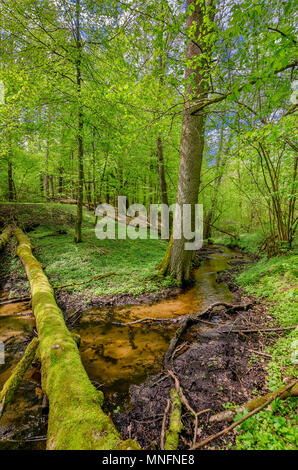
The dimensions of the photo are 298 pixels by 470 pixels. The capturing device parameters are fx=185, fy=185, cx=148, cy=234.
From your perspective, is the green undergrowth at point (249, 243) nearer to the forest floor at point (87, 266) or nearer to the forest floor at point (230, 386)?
the forest floor at point (87, 266)

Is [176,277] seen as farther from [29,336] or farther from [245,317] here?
[29,336]

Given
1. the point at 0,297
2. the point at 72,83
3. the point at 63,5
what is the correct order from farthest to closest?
the point at 72,83 → the point at 63,5 → the point at 0,297

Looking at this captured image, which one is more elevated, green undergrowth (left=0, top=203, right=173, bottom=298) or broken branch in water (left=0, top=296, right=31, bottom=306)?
green undergrowth (left=0, top=203, right=173, bottom=298)

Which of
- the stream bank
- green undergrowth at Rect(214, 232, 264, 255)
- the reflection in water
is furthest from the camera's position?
green undergrowth at Rect(214, 232, 264, 255)

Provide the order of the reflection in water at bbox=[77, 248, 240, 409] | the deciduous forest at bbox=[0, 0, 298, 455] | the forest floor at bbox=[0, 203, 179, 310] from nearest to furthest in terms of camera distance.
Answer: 1. the deciduous forest at bbox=[0, 0, 298, 455]
2. the reflection in water at bbox=[77, 248, 240, 409]
3. the forest floor at bbox=[0, 203, 179, 310]

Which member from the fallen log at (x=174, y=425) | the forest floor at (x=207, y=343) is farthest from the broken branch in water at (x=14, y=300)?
the fallen log at (x=174, y=425)

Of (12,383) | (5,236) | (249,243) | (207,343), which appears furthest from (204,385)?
(249,243)

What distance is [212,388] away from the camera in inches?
84.7

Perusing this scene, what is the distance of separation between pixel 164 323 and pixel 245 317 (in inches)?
63.1

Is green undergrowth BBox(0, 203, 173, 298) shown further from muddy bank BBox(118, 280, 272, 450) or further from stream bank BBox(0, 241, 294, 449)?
muddy bank BBox(118, 280, 272, 450)

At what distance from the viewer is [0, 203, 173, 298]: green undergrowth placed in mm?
5648

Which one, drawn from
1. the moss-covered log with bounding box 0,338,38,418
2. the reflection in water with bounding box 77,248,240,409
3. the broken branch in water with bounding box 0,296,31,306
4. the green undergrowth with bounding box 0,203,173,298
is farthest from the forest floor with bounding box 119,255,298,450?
the broken branch in water with bounding box 0,296,31,306

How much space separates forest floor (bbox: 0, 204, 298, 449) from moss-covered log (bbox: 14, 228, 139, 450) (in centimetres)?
50

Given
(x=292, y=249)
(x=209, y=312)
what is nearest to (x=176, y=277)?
(x=209, y=312)
